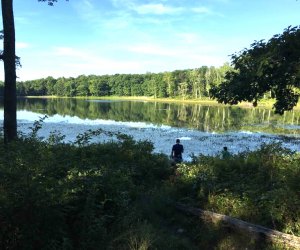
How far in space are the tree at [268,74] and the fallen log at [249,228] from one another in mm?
2608

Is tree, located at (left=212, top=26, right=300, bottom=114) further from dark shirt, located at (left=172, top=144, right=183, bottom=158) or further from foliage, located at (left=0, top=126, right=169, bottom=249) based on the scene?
dark shirt, located at (left=172, top=144, right=183, bottom=158)

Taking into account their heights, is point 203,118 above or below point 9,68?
below

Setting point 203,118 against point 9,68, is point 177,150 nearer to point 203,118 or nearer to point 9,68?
point 9,68

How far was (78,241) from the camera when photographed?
6.52 m

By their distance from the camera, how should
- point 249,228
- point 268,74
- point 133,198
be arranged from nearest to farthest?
point 268,74 → point 249,228 → point 133,198

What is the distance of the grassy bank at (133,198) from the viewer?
5828 millimetres

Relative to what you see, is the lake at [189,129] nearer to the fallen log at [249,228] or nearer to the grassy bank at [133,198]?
the grassy bank at [133,198]

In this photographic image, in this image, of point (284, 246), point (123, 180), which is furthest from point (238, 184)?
point (123, 180)

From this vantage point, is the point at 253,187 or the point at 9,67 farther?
the point at 9,67

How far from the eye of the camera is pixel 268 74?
779cm

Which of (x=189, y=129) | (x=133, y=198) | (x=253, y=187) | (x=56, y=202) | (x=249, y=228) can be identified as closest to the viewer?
(x=56, y=202)

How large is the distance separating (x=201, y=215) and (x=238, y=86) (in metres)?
3.34

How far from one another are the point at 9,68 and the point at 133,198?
6.33 meters

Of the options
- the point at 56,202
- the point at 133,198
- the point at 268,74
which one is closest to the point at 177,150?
the point at 133,198
